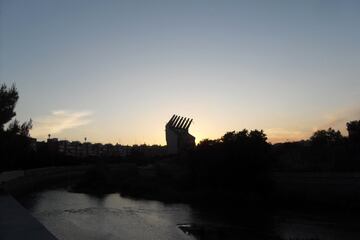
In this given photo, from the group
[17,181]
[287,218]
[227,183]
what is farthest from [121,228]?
[17,181]

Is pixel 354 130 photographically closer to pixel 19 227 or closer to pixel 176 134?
pixel 176 134

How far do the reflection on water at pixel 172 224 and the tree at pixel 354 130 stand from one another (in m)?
31.8

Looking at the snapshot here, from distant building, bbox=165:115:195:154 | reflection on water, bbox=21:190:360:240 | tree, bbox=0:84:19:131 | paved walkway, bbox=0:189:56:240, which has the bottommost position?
reflection on water, bbox=21:190:360:240

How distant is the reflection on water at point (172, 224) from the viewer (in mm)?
20062

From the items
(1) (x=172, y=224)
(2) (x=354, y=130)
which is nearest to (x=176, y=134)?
(2) (x=354, y=130)

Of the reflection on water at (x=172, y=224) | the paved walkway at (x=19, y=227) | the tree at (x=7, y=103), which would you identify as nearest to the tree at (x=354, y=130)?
the reflection on water at (x=172, y=224)

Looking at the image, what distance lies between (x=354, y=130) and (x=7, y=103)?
48697 millimetres

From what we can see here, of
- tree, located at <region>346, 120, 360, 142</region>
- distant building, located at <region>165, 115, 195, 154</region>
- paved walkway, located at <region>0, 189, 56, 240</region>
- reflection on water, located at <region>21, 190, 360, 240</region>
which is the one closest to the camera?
paved walkway, located at <region>0, 189, 56, 240</region>

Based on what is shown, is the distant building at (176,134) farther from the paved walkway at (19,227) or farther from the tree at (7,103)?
the paved walkway at (19,227)

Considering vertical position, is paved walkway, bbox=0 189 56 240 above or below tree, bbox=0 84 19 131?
below

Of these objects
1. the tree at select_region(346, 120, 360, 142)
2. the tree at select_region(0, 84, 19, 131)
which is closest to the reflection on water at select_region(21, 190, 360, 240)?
the tree at select_region(0, 84, 19, 131)

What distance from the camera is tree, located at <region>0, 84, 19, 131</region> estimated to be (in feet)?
68.9

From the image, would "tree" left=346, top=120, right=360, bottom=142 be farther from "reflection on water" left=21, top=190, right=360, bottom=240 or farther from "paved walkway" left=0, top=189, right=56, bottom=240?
"paved walkway" left=0, top=189, right=56, bottom=240

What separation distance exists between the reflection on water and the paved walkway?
23.0 ft
